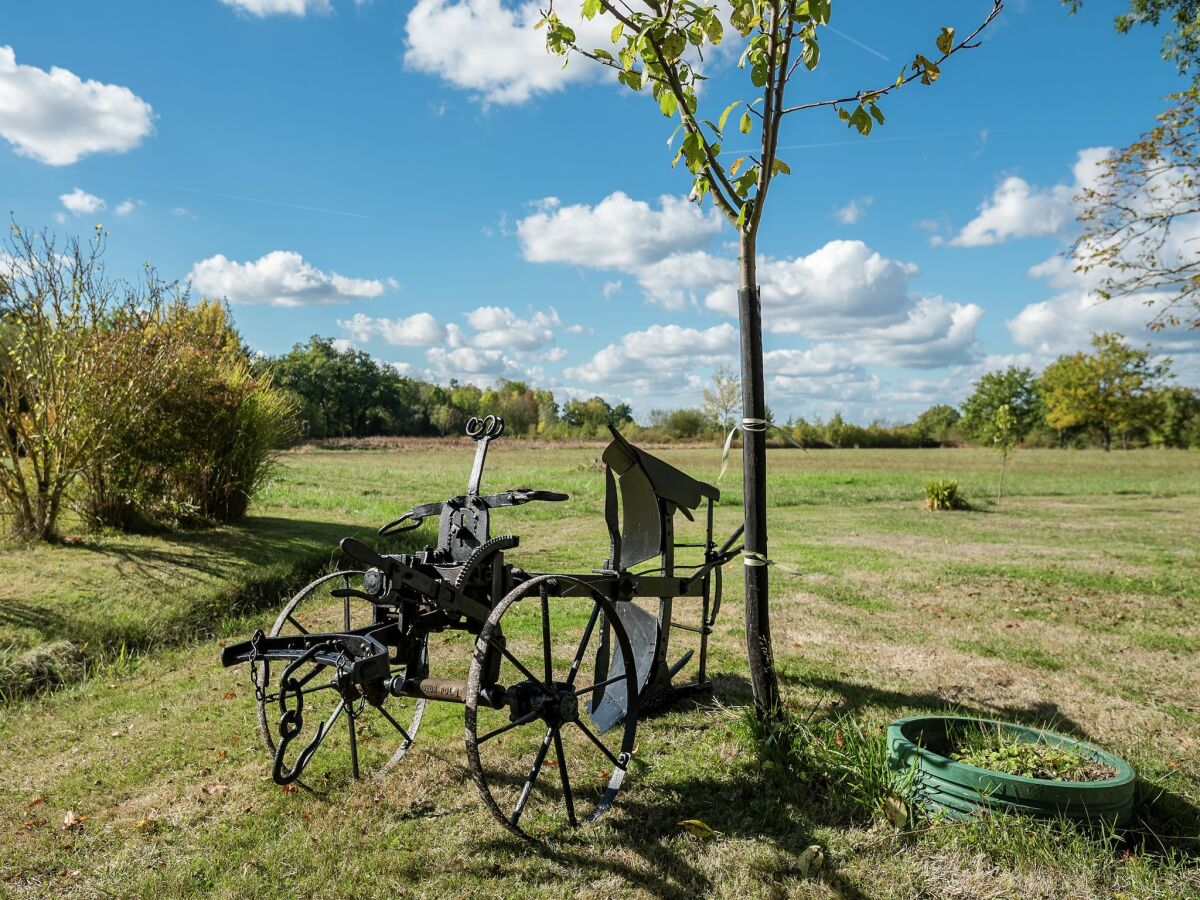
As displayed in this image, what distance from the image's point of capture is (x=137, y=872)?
3.59 meters

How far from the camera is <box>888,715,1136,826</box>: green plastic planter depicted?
360 cm

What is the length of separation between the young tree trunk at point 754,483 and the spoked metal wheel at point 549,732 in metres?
0.85

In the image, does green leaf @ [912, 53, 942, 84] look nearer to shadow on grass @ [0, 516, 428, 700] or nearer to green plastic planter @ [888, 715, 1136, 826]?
green plastic planter @ [888, 715, 1136, 826]

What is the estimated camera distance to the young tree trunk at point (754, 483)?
476 cm

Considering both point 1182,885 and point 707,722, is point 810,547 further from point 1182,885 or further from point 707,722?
point 1182,885

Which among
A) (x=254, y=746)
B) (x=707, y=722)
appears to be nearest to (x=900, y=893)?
(x=707, y=722)

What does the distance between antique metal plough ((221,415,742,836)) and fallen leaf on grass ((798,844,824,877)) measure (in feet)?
3.05

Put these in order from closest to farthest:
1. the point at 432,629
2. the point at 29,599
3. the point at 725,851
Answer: the point at 725,851 → the point at 432,629 → the point at 29,599

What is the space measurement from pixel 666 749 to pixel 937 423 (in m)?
90.1

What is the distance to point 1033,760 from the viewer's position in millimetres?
3873

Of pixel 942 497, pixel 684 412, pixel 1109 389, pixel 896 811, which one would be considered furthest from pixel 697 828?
pixel 1109 389

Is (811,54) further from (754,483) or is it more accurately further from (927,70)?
(754,483)

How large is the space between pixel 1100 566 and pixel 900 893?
394 inches

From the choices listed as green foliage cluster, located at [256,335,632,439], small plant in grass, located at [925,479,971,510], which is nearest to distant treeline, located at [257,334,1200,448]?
green foliage cluster, located at [256,335,632,439]
